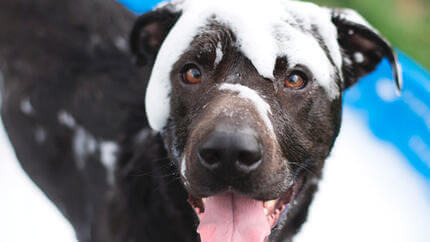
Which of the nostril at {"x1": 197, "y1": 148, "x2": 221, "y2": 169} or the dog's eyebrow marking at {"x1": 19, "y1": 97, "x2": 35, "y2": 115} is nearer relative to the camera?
the nostril at {"x1": 197, "y1": 148, "x2": 221, "y2": 169}

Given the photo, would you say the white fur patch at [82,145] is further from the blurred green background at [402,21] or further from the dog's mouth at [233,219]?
the blurred green background at [402,21]

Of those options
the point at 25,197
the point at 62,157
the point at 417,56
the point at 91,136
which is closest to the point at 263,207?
the point at 91,136

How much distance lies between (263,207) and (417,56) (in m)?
3.18

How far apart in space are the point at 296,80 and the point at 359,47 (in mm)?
616

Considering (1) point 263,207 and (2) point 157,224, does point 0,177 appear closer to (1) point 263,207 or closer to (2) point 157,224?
(2) point 157,224

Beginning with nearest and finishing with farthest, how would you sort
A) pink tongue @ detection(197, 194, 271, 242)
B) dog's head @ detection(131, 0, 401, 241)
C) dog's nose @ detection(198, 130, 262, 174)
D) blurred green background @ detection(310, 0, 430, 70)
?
1. dog's nose @ detection(198, 130, 262, 174)
2. dog's head @ detection(131, 0, 401, 241)
3. pink tongue @ detection(197, 194, 271, 242)
4. blurred green background @ detection(310, 0, 430, 70)

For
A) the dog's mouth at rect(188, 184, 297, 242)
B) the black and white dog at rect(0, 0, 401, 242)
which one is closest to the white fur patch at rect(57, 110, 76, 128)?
the black and white dog at rect(0, 0, 401, 242)

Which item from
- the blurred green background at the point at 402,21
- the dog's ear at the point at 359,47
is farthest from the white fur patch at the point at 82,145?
the blurred green background at the point at 402,21

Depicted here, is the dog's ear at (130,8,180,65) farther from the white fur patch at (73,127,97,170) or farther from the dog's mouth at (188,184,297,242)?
the dog's mouth at (188,184,297,242)

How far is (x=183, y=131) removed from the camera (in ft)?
7.66

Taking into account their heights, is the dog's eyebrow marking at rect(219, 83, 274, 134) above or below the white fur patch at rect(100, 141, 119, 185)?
above

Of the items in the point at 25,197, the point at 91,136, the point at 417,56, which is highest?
the point at 91,136

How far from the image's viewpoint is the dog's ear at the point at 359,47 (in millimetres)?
2607

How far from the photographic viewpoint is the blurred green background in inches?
188
